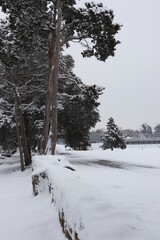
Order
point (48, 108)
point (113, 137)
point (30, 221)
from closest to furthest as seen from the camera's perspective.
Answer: point (30, 221)
point (48, 108)
point (113, 137)

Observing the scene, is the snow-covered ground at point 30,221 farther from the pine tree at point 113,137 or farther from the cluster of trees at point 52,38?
the pine tree at point 113,137

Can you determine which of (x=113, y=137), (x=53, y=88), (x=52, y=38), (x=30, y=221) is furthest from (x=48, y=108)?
(x=113, y=137)

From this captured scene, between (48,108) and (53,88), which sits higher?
(53,88)

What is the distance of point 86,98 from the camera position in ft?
53.1

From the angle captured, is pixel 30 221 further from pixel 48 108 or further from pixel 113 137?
pixel 113 137

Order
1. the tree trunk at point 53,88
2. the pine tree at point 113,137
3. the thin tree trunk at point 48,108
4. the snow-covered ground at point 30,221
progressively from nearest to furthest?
the snow-covered ground at point 30,221 < the tree trunk at point 53,88 < the thin tree trunk at point 48,108 < the pine tree at point 113,137

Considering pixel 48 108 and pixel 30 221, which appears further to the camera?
pixel 48 108

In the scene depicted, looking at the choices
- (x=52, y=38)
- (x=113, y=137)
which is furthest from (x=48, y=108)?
(x=113, y=137)

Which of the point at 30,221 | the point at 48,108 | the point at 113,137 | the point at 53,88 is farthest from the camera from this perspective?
the point at 113,137

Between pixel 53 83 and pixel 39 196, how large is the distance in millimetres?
8551

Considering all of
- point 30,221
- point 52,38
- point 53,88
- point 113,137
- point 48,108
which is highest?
point 52,38

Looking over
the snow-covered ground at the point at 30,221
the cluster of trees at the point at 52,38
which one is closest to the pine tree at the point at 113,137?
the cluster of trees at the point at 52,38

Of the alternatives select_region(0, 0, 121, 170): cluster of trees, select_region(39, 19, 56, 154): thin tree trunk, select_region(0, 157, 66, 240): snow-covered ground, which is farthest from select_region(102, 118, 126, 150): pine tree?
select_region(0, 157, 66, 240): snow-covered ground

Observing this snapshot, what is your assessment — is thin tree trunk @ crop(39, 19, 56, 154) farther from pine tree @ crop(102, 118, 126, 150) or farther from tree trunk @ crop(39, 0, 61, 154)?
Result: pine tree @ crop(102, 118, 126, 150)
